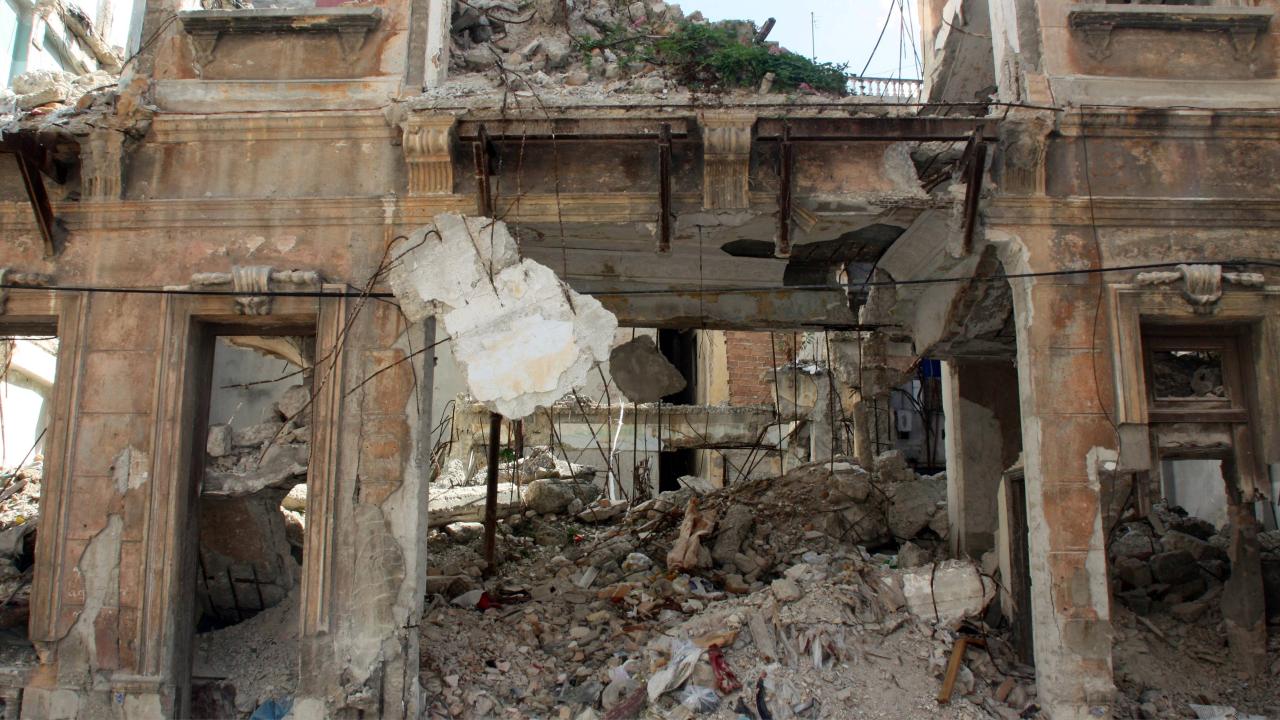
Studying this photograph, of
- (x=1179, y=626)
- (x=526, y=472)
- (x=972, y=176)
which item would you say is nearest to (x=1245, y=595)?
(x=1179, y=626)

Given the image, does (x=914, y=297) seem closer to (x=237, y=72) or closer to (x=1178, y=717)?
(x=1178, y=717)

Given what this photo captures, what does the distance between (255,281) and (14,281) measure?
69.2 inches

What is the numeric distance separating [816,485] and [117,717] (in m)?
6.79

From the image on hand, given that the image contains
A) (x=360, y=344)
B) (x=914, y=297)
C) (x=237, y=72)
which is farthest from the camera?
(x=914, y=297)

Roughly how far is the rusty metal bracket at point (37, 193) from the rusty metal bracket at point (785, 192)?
522 centimetres

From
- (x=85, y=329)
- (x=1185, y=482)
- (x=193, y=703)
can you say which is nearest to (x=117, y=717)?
(x=193, y=703)

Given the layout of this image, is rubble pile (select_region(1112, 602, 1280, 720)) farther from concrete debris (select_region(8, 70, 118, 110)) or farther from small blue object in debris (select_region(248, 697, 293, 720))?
concrete debris (select_region(8, 70, 118, 110))

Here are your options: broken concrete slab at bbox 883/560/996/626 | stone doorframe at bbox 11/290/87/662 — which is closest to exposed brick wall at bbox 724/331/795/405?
broken concrete slab at bbox 883/560/996/626

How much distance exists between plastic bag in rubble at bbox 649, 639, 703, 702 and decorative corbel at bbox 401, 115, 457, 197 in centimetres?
375

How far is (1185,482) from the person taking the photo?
37.6 feet

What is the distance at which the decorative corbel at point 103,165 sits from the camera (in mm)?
6949

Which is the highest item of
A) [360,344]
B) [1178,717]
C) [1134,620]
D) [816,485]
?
[360,344]

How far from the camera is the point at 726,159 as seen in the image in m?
6.88

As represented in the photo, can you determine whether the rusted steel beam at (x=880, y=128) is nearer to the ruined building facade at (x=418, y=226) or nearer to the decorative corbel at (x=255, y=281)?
the ruined building facade at (x=418, y=226)
